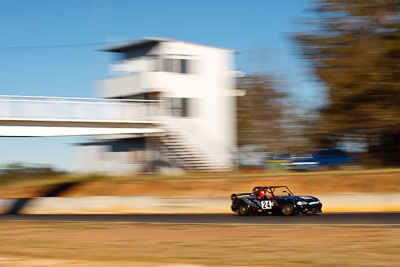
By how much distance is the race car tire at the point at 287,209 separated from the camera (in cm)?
2162

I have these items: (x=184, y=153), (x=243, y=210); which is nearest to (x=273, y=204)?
(x=243, y=210)

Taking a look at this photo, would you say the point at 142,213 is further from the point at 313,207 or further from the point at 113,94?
the point at 113,94

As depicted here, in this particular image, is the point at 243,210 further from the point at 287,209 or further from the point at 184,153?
the point at 184,153

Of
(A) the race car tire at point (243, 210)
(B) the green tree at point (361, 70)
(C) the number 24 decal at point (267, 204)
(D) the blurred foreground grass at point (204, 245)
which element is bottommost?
(A) the race car tire at point (243, 210)

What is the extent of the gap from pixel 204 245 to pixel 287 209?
7.70m

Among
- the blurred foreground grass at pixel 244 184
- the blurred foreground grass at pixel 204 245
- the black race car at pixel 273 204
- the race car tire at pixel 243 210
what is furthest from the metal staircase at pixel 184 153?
the blurred foreground grass at pixel 204 245

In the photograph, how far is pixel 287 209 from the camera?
71.3ft

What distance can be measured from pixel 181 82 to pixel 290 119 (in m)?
29.4

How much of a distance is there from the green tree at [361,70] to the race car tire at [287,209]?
13891 millimetres

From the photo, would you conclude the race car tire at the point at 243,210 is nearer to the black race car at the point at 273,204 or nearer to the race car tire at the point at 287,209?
the black race car at the point at 273,204

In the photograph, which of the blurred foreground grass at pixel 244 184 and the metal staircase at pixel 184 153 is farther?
the metal staircase at pixel 184 153

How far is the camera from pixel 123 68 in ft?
146

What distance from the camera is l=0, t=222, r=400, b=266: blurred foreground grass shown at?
12.0 m

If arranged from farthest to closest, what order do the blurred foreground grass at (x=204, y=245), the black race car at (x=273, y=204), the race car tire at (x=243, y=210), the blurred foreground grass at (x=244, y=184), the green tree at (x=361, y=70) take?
the green tree at (x=361, y=70), the blurred foreground grass at (x=244, y=184), the race car tire at (x=243, y=210), the black race car at (x=273, y=204), the blurred foreground grass at (x=204, y=245)
